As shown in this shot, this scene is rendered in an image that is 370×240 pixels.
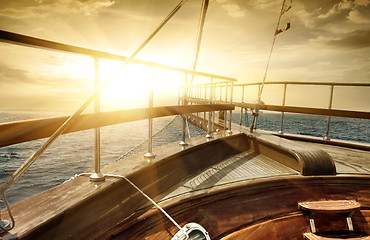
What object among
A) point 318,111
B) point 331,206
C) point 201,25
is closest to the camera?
point 331,206

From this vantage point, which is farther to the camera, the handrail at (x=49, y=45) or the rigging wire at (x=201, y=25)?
the rigging wire at (x=201, y=25)

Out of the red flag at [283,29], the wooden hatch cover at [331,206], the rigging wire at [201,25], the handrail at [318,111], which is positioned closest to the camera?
the wooden hatch cover at [331,206]

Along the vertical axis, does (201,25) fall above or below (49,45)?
above

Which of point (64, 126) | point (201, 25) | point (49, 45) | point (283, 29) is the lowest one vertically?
point (64, 126)

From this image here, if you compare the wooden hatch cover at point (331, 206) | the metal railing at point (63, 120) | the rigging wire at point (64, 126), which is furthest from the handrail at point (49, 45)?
the wooden hatch cover at point (331, 206)

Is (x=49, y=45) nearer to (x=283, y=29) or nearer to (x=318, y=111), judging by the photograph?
(x=318, y=111)

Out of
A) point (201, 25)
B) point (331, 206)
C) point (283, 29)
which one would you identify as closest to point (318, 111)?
point (283, 29)

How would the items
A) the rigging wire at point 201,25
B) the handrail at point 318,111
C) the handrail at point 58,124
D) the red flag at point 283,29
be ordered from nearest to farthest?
the handrail at point 58,124 < the rigging wire at point 201,25 < the handrail at point 318,111 < the red flag at point 283,29

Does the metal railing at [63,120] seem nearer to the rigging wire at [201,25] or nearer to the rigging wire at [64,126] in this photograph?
the rigging wire at [64,126]

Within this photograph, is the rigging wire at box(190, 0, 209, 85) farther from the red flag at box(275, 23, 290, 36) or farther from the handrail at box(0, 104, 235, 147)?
the red flag at box(275, 23, 290, 36)

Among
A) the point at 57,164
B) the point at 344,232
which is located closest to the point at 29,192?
the point at 57,164

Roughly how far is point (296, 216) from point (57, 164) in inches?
305

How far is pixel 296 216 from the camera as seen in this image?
1.72m

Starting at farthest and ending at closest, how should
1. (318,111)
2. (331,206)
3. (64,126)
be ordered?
(318,111)
(331,206)
(64,126)
